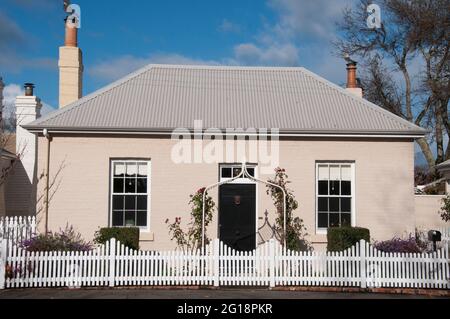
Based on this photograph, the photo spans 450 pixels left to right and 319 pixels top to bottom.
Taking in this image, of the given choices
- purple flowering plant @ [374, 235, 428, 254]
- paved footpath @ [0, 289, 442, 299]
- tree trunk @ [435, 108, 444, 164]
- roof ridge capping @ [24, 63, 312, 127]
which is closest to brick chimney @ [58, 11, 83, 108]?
roof ridge capping @ [24, 63, 312, 127]

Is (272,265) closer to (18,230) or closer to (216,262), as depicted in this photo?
(216,262)

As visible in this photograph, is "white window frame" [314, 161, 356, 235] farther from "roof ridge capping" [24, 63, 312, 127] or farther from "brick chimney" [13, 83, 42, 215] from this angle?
"brick chimney" [13, 83, 42, 215]

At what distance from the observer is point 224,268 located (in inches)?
441

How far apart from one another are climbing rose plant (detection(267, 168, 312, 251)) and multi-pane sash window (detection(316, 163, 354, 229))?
0.64 metres

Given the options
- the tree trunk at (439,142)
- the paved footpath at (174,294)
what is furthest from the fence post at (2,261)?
the tree trunk at (439,142)

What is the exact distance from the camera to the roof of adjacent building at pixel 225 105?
13.8 metres

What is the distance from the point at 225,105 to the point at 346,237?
17.0 ft

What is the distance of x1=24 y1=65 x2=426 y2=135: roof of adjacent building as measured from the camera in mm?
13797

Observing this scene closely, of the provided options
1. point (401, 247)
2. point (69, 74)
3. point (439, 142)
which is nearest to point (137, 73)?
point (69, 74)

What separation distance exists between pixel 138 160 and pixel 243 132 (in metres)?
2.91

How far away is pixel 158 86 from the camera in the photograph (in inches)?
624

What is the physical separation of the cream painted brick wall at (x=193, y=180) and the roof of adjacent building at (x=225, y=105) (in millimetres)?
428
